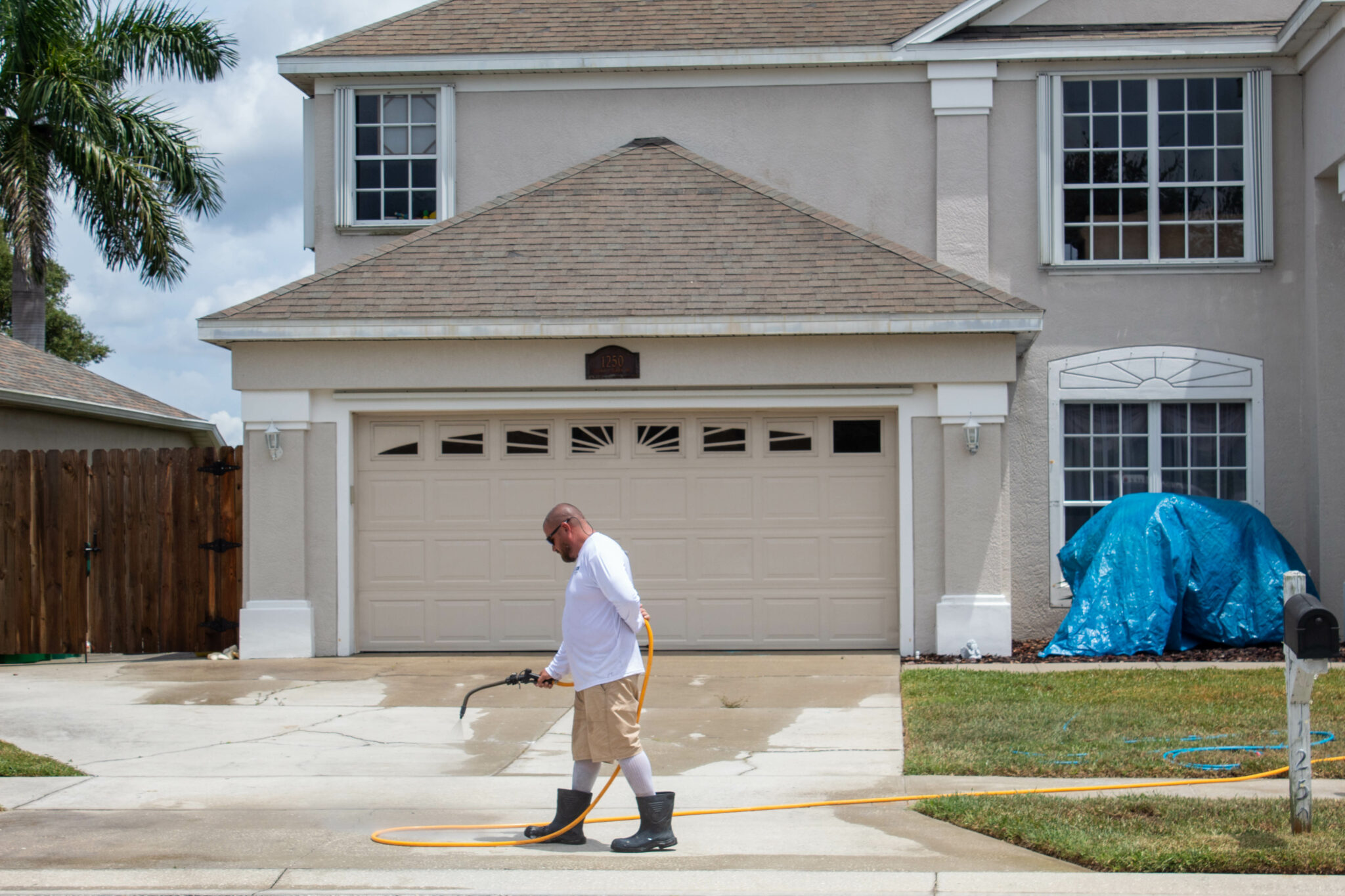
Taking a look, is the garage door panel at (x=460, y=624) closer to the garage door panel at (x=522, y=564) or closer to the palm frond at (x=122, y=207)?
the garage door panel at (x=522, y=564)

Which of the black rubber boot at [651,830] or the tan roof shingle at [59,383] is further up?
the tan roof shingle at [59,383]

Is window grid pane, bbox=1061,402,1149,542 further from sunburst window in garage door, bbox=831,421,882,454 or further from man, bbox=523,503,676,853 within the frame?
man, bbox=523,503,676,853

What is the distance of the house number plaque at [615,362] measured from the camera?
39.1 feet

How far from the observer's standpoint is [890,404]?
1195 centimetres

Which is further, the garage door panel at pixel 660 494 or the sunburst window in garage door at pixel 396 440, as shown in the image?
the sunburst window in garage door at pixel 396 440

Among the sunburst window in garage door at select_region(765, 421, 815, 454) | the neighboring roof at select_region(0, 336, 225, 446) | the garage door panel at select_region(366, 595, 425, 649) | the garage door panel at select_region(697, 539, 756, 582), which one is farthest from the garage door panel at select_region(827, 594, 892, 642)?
the neighboring roof at select_region(0, 336, 225, 446)

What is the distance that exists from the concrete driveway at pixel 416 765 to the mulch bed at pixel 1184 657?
0.59m

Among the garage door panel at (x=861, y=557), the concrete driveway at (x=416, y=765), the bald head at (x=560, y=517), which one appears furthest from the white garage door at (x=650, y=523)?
the bald head at (x=560, y=517)

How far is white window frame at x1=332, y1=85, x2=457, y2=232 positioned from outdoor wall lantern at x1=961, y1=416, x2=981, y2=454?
6.09 metres

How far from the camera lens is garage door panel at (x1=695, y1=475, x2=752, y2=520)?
12188 mm

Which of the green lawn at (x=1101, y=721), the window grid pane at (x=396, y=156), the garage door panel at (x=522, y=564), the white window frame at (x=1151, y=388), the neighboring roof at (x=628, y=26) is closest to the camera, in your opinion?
the green lawn at (x=1101, y=721)

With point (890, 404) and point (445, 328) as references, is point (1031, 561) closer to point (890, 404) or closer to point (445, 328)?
point (890, 404)

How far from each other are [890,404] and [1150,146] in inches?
161

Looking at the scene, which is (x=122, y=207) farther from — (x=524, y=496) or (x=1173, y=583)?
(x=1173, y=583)
